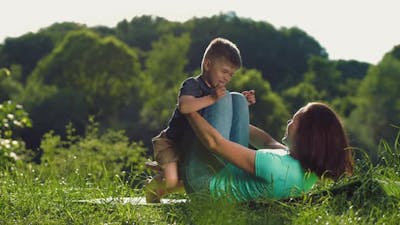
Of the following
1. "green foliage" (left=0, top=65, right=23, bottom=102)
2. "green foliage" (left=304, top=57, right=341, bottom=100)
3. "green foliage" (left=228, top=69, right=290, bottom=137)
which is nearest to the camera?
"green foliage" (left=228, top=69, right=290, bottom=137)

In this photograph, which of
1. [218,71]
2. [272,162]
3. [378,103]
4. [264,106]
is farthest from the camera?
[378,103]

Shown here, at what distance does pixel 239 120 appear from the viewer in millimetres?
6078

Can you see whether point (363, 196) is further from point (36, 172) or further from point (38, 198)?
point (36, 172)

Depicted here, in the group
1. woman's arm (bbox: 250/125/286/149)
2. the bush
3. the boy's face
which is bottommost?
the bush

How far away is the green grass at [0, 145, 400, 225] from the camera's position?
5.48m

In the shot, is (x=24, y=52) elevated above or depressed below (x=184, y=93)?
below

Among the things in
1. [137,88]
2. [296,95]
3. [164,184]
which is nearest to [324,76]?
[296,95]

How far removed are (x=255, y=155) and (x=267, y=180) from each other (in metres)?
0.23

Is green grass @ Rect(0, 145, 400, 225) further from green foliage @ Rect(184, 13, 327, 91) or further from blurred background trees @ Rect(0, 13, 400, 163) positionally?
green foliage @ Rect(184, 13, 327, 91)

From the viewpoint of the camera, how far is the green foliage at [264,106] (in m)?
48.2

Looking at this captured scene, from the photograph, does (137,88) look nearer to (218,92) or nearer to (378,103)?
(378,103)

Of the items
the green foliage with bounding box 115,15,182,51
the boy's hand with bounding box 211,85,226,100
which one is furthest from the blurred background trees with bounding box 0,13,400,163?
the boy's hand with bounding box 211,85,226,100

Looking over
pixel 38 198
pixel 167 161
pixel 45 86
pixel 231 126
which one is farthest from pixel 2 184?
pixel 45 86

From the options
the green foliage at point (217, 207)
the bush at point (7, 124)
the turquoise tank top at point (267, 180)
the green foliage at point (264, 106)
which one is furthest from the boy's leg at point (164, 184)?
the green foliage at point (264, 106)
